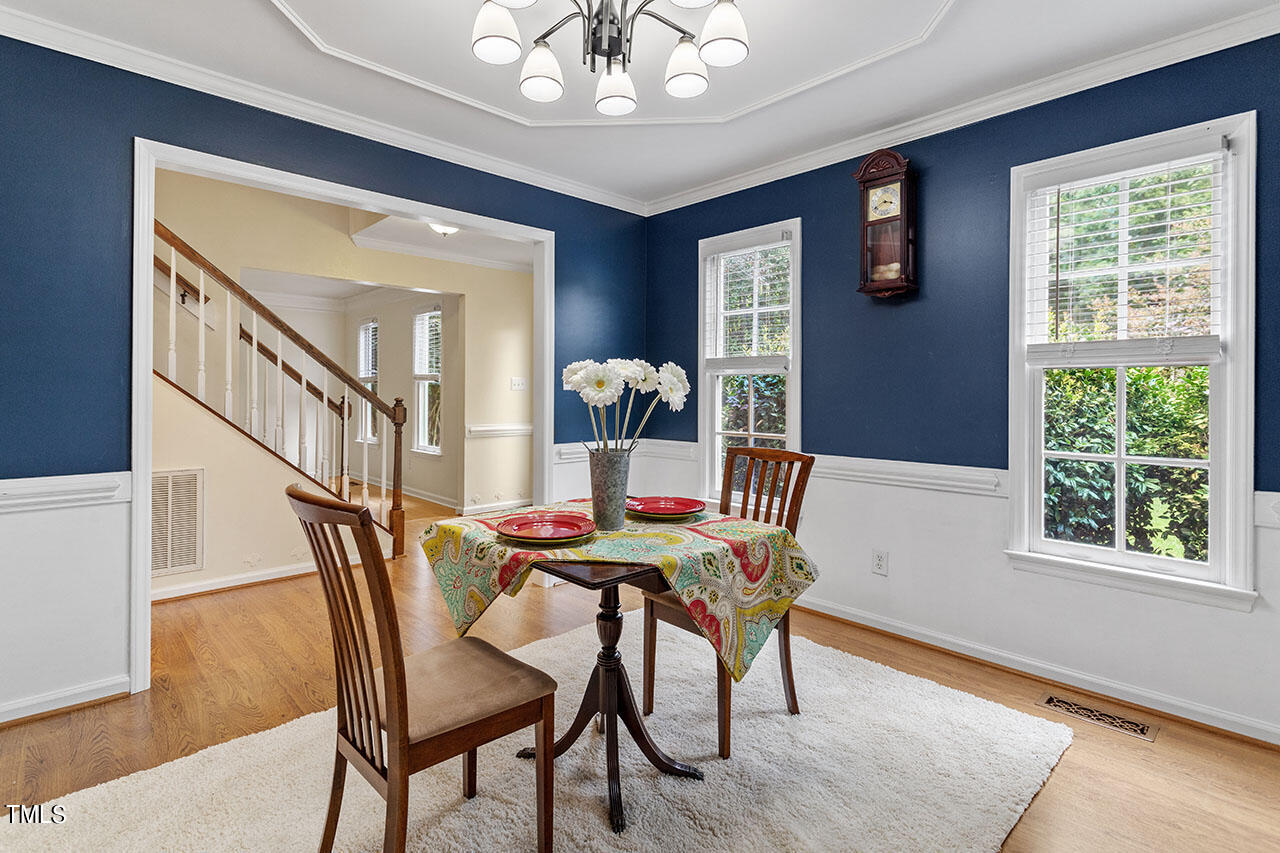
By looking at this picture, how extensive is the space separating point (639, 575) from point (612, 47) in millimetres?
1636

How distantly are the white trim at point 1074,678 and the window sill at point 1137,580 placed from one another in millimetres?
386

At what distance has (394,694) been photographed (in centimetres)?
134

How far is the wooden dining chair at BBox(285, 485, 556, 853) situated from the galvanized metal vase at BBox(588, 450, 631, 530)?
0.49 metres

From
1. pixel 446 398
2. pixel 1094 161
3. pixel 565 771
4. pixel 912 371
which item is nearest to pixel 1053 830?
pixel 565 771

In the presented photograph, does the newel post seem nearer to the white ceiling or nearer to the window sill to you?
the white ceiling

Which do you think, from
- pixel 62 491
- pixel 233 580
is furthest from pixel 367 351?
pixel 62 491

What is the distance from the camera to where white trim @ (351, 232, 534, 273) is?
5.50 meters

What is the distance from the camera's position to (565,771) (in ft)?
6.76

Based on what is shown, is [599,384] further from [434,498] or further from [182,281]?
[434,498]

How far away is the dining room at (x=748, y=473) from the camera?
1.81 metres

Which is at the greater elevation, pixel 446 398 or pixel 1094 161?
pixel 1094 161

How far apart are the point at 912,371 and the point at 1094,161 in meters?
1.10

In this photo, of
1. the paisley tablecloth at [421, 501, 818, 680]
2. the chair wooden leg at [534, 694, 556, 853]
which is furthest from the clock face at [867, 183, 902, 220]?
the chair wooden leg at [534, 694, 556, 853]

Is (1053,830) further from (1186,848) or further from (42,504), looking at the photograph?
(42,504)
